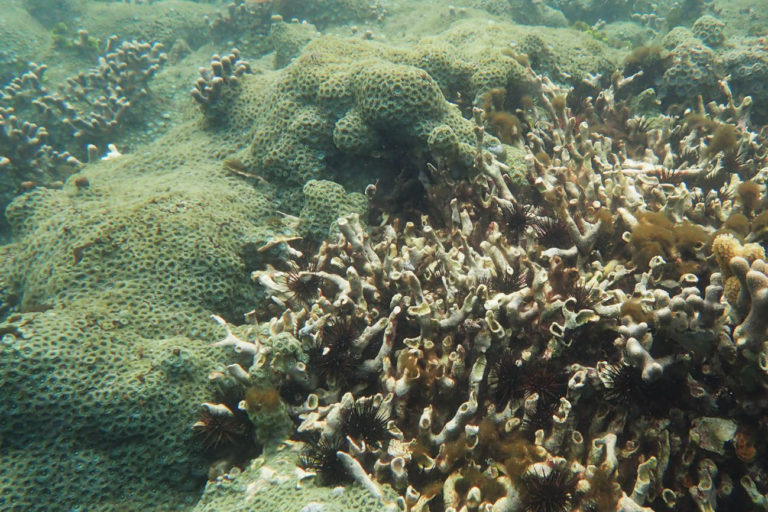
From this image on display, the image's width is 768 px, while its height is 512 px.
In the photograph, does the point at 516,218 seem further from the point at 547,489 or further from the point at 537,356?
the point at 547,489

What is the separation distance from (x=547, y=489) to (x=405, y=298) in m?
1.55

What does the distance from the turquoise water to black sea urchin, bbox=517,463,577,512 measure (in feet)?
0.04

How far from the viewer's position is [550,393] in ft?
8.13

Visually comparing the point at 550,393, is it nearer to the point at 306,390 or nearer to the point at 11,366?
the point at 306,390

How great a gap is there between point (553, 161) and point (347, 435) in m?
3.76

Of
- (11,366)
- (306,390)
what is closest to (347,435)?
(306,390)

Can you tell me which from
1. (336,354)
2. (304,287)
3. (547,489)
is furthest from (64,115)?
(547,489)

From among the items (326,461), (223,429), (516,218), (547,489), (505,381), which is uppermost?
(516,218)

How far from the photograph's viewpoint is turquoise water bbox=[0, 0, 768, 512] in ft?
7.70

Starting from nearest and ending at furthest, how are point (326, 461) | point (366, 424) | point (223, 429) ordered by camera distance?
1. point (326, 461)
2. point (366, 424)
3. point (223, 429)

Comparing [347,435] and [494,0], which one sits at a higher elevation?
[494,0]

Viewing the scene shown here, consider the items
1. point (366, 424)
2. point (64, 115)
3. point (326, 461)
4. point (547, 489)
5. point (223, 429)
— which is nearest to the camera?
point (547, 489)

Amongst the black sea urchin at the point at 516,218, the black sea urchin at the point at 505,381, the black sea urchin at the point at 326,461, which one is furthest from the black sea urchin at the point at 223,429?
the black sea urchin at the point at 516,218

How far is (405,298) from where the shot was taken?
3.14 metres
